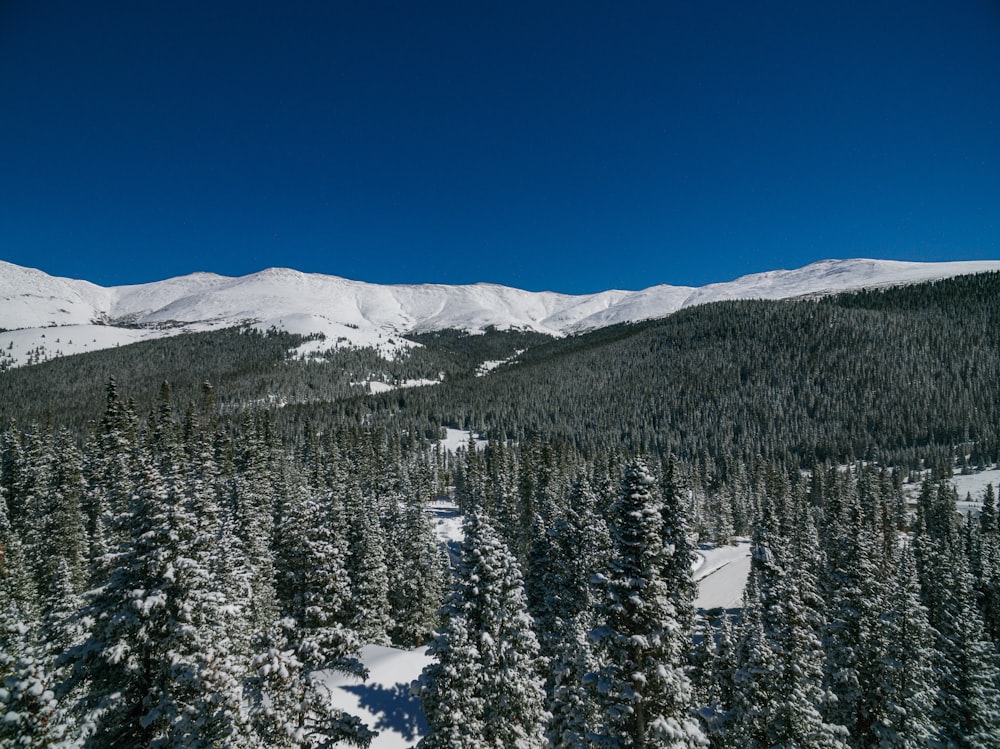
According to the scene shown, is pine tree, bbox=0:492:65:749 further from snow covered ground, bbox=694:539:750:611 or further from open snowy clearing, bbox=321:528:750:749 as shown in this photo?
snow covered ground, bbox=694:539:750:611

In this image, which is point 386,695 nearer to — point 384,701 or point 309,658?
point 384,701

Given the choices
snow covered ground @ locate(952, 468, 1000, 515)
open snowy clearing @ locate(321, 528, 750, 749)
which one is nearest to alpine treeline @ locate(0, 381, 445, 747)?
open snowy clearing @ locate(321, 528, 750, 749)

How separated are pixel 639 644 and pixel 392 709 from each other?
63.8ft

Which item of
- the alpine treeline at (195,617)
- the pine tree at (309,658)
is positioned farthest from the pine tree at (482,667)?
the alpine treeline at (195,617)

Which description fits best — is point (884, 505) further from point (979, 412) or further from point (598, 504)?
point (979, 412)

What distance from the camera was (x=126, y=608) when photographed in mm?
14211

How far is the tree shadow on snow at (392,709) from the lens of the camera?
27.0 m

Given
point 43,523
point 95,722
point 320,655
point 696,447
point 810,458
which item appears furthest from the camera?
point 696,447

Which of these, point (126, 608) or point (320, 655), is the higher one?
point (126, 608)

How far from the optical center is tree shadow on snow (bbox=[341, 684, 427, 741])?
27.0m

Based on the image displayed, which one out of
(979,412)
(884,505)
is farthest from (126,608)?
(979,412)

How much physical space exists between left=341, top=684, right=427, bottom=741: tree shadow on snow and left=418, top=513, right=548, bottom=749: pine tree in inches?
351

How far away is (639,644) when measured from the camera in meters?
15.1

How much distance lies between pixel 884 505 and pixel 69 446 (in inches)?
4872
